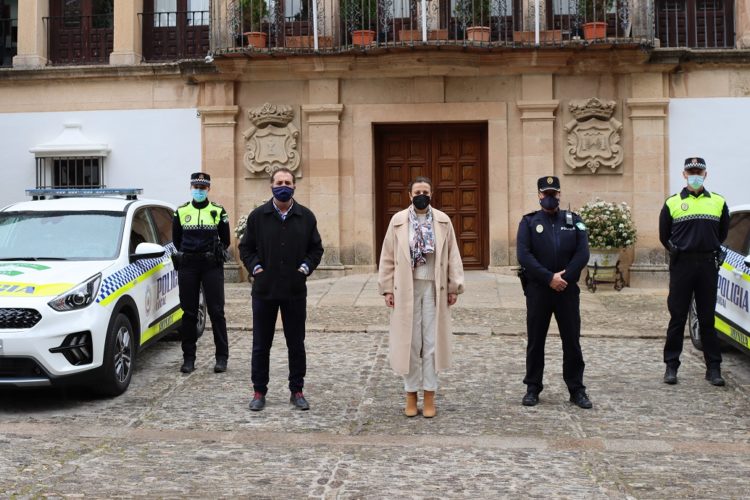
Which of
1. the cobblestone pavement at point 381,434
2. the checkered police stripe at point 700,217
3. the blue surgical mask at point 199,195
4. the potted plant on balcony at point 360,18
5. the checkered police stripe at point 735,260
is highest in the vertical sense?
the potted plant on balcony at point 360,18

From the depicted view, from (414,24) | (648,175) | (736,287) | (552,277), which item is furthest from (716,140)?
(552,277)

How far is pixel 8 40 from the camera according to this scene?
18.6 metres

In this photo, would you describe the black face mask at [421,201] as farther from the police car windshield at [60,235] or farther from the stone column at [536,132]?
the stone column at [536,132]

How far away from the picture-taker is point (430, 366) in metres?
6.76

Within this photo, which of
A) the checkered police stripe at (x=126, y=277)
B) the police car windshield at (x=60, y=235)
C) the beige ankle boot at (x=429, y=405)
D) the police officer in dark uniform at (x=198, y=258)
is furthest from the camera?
the police officer in dark uniform at (x=198, y=258)

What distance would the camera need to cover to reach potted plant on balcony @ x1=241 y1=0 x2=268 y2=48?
633 inches

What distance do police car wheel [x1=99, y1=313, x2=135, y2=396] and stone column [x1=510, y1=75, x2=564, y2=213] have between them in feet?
31.8

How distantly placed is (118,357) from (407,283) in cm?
270

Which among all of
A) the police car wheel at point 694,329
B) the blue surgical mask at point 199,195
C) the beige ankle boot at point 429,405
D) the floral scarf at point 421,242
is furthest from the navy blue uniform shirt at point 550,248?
the blue surgical mask at point 199,195

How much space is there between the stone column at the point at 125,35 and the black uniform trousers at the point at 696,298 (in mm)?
12473

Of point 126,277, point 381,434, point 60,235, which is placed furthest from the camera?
point 60,235

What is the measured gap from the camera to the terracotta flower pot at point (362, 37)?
15.7 metres

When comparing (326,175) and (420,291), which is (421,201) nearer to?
(420,291)

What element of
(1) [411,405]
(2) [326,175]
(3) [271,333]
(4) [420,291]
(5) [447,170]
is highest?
(5) [447,170]
